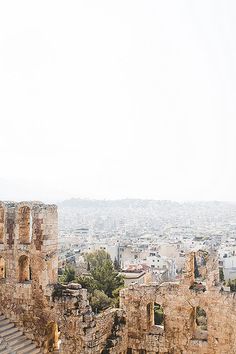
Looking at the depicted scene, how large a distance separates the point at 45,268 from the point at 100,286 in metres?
21.0

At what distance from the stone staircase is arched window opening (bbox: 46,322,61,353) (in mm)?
502

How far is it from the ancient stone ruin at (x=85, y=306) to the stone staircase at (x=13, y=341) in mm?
168

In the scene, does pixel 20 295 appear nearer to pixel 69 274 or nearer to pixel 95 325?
pixel 95 325

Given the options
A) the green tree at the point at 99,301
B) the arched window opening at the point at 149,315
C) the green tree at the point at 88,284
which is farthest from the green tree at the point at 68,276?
the arched window opening at the point at 149,315

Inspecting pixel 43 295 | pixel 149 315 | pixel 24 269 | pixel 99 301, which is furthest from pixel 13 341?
pixel 99 301

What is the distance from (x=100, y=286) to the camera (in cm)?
3659

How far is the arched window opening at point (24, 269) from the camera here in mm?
17109

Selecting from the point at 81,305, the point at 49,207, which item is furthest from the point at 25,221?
the point at 81,305

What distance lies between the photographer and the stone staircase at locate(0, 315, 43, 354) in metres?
15.2

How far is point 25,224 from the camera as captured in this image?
682 inches

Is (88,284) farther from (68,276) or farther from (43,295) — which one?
(43,295)

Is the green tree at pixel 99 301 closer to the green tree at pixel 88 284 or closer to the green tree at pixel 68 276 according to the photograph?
the green tree at pixel 88 284

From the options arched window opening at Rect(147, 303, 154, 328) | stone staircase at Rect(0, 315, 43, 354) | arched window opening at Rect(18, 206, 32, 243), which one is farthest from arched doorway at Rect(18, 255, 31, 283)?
arched window opening at Rect(147, 303, 154, 328)

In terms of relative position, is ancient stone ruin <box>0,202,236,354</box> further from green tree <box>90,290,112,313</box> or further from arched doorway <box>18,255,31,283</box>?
green tree <box>90,290,112,313</box>
